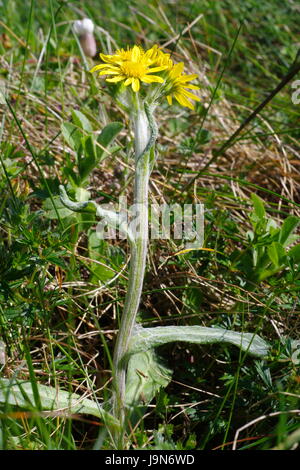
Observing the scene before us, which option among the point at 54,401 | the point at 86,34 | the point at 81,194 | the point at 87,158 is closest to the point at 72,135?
the point at 87,158

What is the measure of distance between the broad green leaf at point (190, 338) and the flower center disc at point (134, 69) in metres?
0.70

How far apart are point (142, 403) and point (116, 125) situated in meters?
0.96

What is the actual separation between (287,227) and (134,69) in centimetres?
75

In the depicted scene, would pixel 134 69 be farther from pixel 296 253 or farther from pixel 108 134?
pixel 296 253

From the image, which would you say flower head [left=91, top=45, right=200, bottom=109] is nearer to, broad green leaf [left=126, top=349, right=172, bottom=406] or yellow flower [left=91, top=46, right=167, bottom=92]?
yellow flower [left=91, top=46, right=167, bottom=92]

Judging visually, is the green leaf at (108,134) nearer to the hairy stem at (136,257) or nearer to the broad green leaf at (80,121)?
the broad green leaf at (80,121)

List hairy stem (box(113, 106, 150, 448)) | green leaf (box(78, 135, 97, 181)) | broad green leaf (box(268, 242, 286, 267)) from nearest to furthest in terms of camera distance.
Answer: hairy stem (box(113, 106, 150, 448)), broad green leaf (box(268, 242, 286, 267)), green leaf (box(78, 135, 97, 181))

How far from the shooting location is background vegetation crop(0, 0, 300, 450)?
1.39m

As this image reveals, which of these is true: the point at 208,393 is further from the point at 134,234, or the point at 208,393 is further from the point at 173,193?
the point at 173,193

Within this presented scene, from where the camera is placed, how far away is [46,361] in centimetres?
147

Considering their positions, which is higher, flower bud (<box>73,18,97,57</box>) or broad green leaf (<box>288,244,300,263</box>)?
flower bud (<box>73,18,97,57</box>)

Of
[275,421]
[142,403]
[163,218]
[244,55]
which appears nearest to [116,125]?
[163,218]

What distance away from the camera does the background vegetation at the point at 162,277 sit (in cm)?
139

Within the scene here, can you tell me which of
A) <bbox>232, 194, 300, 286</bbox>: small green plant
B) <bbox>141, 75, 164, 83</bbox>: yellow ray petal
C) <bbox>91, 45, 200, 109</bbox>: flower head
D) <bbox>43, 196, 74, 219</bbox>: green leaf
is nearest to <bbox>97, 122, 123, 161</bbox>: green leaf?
<bbox>43, 196, 74, 219</bbox>: green leaf
